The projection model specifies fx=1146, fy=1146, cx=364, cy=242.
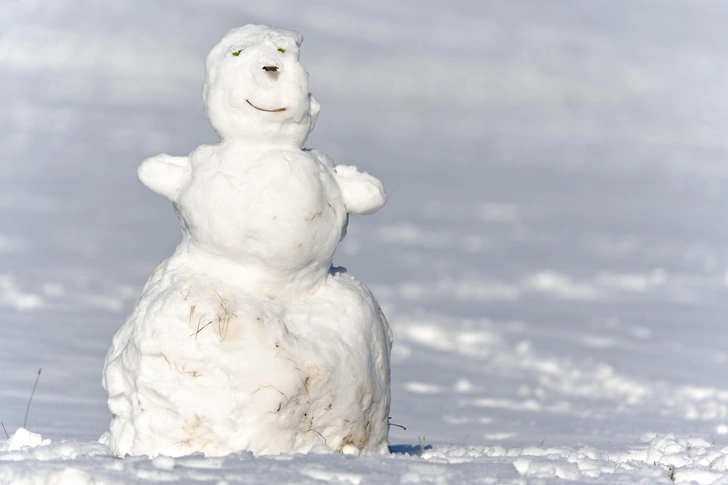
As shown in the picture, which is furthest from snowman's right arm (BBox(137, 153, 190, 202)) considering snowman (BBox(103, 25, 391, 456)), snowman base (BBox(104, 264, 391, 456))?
snowman base (BBox(104, 264, 391, 456))

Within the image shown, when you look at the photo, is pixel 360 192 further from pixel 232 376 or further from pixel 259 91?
pixel 232 376

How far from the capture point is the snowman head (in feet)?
16.3

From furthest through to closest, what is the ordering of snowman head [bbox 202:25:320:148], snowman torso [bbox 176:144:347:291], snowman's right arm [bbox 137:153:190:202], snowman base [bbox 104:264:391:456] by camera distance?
snowman's right arm [bbox 137:153:190:202] → snowman head [bbox 202:25:320:148] → snowman torso [bbox 176:144:347:291] → snowman base [bbox 104:264:391:456]

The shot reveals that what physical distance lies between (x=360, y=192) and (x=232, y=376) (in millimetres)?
1045

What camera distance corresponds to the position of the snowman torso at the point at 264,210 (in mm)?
4844

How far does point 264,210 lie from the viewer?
483 cm

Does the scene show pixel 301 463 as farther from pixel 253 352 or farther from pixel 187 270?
pixel 187 270

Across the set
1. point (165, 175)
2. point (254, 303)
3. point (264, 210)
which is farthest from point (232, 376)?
point (165, 175)

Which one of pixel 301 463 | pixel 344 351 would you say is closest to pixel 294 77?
pixel 344 351

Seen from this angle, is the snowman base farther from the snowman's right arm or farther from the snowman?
the snowman's right arm

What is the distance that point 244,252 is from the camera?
4.90 m

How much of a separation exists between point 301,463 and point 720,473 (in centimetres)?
175

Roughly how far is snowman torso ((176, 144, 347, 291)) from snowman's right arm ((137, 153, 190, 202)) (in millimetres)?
60

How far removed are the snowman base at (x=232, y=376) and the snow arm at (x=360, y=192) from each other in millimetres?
498
